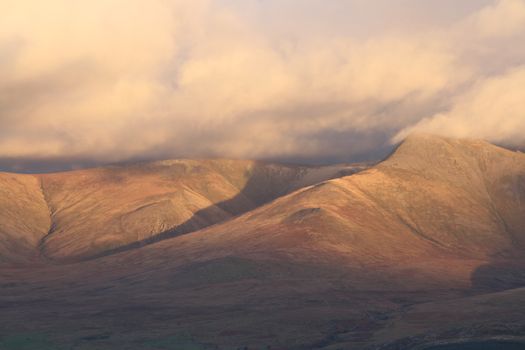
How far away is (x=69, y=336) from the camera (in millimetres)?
176750

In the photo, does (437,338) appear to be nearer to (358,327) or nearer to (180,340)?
(358,327)

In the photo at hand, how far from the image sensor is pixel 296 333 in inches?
6742

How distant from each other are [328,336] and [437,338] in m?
27.3

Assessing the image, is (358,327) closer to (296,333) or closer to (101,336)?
(296,333)

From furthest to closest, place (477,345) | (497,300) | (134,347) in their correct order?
(497,300) < (134,347) < (477,345)

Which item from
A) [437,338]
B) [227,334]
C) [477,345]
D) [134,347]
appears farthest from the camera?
[227,334]

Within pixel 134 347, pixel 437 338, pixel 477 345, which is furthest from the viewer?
pixel 134 347

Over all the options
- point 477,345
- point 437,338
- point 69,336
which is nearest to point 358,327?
point 437,338

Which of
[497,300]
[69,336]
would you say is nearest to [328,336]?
[497,300]

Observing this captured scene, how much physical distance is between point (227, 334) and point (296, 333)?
16.6 meters

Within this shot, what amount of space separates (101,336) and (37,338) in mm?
15468

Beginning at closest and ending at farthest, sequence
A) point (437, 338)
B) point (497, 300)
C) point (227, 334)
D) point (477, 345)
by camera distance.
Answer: point (477, 345)
point (437, 338)
point (227, 334)
point (497, 300)

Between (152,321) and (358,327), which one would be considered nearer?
(358,327)

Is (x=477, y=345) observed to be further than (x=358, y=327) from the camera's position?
No
